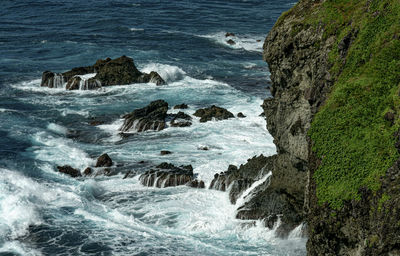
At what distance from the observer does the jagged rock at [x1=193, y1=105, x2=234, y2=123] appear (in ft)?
130

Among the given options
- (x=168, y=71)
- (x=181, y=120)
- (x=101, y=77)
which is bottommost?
(x=181, y=120)

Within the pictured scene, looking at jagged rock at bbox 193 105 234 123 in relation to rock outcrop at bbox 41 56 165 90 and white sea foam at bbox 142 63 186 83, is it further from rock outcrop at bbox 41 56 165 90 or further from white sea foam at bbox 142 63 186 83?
white sea foam at bbox 142 63 186 83

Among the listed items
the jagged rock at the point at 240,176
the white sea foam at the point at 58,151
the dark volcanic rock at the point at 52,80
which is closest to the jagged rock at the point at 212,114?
the white sea foam at the point at 58,151

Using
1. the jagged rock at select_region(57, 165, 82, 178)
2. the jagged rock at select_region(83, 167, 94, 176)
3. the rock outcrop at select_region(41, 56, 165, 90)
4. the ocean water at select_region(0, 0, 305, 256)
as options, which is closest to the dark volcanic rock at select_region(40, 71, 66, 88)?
the rock outcrop at select_region(41, 56, 165, 90)

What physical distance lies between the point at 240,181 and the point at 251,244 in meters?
4.91

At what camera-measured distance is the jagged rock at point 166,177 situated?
28.9 meters

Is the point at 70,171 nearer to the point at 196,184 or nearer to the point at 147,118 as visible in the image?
the point at 196,184

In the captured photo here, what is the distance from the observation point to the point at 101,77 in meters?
49.1

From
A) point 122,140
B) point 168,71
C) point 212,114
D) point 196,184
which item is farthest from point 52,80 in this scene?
point 196,184

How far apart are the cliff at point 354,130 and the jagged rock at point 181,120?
1895 cm

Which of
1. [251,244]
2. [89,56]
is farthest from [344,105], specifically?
[89,56]

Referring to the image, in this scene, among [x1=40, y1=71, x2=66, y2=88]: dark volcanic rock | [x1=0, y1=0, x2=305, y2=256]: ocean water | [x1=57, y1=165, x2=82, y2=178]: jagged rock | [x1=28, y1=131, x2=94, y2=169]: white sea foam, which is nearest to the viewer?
[x1=0, y1=0, x2=305, y2=256]: ocean water

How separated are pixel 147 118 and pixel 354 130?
25.6 meters

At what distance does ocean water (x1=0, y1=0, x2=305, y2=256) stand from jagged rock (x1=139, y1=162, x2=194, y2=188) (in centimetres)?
45
